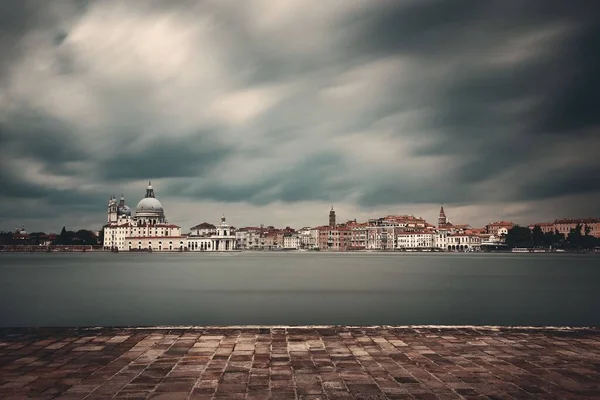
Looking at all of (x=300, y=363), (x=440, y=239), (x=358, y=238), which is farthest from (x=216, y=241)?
(x=300, y=363)

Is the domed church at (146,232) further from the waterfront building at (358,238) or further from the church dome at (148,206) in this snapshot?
the waterfront building at (358,238)

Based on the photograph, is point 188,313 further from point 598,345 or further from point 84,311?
point 598,345

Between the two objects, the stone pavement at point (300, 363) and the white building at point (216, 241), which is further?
the white building at point (216, 241)

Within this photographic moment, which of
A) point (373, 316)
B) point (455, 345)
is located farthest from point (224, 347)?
point (373, 316)

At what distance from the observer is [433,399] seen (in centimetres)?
601

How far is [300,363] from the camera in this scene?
25.8ft

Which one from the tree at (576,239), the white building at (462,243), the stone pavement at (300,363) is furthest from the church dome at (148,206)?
the stone pavement at (300,363)

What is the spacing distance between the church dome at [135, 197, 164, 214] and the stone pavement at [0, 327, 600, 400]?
17242cm

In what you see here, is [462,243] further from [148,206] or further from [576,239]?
[148,206]

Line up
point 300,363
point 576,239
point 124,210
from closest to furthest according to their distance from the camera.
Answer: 1. point 300,363
2. point 576,239
3. point 124,210

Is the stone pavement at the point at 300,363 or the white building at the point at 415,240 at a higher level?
the white building at the point at 415,240

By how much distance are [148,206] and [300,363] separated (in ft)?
Result: 580

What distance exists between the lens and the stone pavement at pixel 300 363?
6.39 metres

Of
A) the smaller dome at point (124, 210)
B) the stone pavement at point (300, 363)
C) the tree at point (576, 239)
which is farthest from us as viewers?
the smaller dome at point (124, 210)
